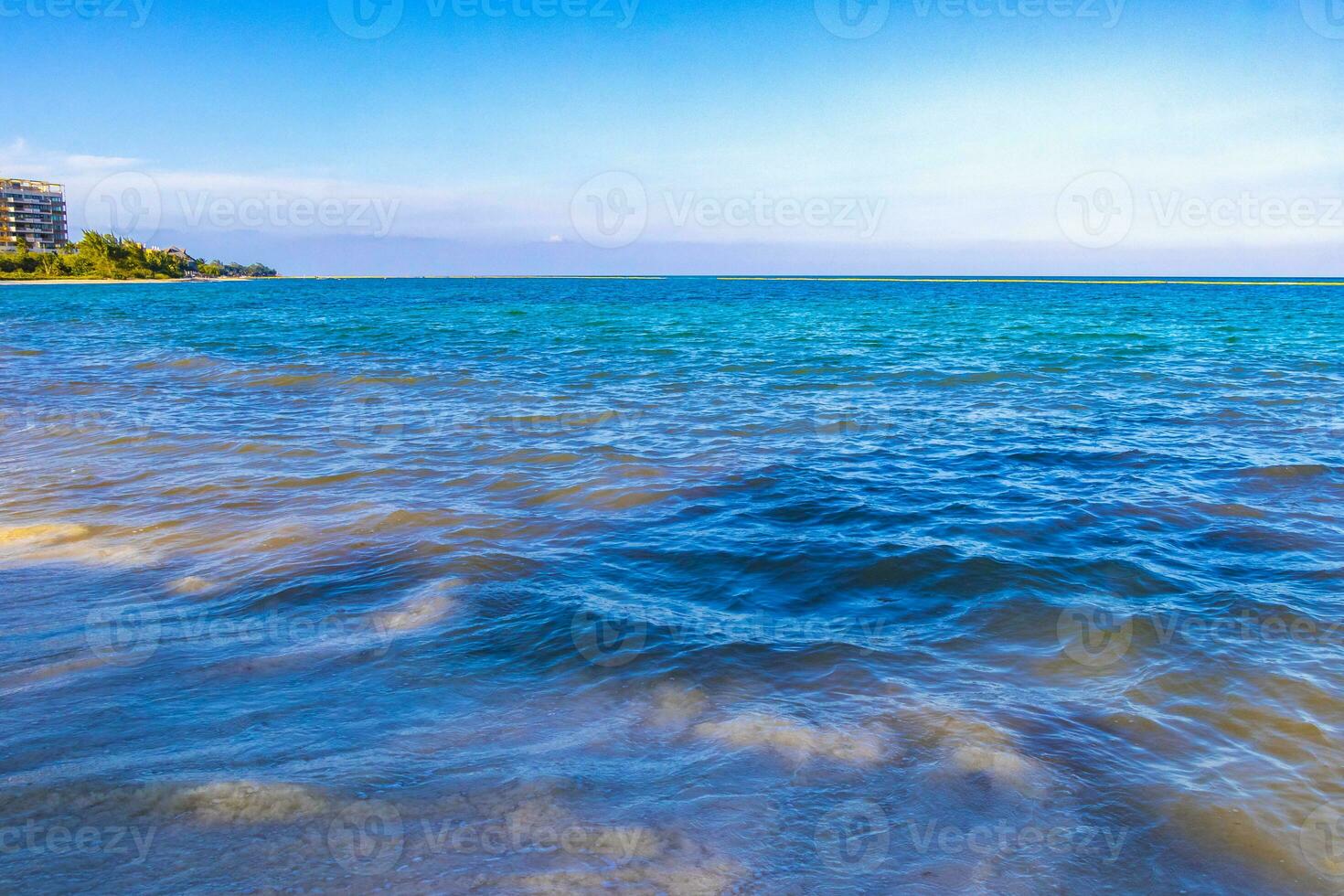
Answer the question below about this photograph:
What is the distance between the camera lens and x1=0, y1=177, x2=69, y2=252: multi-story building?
151m

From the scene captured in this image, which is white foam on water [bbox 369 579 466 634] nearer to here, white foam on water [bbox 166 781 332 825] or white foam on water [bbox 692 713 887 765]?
white foam on water [bbox 166 781 332 825]

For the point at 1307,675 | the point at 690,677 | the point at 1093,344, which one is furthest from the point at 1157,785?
the point at 1093,344

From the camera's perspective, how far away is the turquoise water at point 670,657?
3.68 metres

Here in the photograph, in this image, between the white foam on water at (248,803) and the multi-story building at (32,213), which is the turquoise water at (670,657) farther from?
the multi-story building at (32,213)

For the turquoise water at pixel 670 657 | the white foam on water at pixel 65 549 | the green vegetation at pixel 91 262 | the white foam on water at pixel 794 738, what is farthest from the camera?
the green vegetation at pixel 91 262

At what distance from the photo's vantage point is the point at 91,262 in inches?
4486

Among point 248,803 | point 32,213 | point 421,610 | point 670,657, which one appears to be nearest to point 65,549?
point 421,610

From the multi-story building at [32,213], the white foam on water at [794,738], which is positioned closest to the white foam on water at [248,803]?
the white foam on water at [794,738]

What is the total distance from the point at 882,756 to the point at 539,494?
6284 mm

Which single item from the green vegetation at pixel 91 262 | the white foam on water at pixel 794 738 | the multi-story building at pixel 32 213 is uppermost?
the multi-story building at pixel 32 213

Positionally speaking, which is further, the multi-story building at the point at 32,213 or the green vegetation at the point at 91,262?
the multi-story building at the point at 32,213

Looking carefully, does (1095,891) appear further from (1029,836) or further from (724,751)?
(724,751)

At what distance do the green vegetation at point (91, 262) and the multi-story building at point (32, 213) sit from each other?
35808mm

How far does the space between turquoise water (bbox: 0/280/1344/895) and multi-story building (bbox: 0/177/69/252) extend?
17496cm
